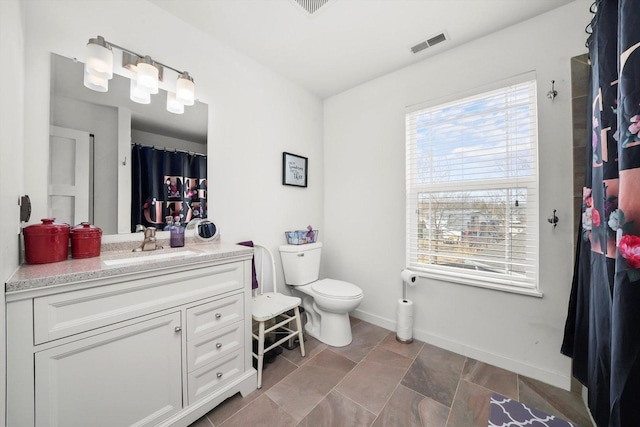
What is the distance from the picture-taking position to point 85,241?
1209 mm

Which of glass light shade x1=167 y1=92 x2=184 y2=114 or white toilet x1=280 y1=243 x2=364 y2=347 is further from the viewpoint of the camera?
white toilet x1=280 y1=243 x2=364 y2=347

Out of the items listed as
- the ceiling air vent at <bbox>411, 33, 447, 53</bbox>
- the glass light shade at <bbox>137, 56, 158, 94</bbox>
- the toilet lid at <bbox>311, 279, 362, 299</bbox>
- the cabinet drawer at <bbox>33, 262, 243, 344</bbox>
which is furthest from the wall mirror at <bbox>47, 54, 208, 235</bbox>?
the ceiling air vent at <bbox>411, 33, 447, 53</bbox>

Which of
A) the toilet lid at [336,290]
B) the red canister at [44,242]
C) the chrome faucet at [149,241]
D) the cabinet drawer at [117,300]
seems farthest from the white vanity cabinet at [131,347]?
the toilet lid at [336,290]

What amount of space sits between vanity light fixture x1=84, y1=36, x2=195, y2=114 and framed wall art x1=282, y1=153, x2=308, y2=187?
0.93 m

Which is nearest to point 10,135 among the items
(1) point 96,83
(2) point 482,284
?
(1) point 96,83

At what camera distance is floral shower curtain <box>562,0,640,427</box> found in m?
0.67

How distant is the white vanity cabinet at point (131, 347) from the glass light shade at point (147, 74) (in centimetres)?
111

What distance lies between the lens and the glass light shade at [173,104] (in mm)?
1606

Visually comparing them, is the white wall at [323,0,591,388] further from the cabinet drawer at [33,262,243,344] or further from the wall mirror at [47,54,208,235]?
the wall mirror at [47,54,208,235]

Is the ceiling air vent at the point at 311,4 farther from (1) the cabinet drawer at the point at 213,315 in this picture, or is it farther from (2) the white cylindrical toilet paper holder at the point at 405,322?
(2) the white cylindrical toilet paper holder at the point at 405,322

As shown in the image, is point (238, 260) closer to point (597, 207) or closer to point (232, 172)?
point (232, 172)

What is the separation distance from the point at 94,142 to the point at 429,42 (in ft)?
7.64

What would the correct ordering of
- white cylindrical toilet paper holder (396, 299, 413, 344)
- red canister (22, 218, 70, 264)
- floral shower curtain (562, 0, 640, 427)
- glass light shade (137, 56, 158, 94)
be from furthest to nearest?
white cylindrical toilet paper holder (396, 299, 413, 344) < glass light shade (137, 56, 158, 94) < red canister (22, 218, 70, 264) < floral shower curtain (562, 0, 640, 427)

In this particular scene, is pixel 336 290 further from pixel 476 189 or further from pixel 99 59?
pixel 99 59
